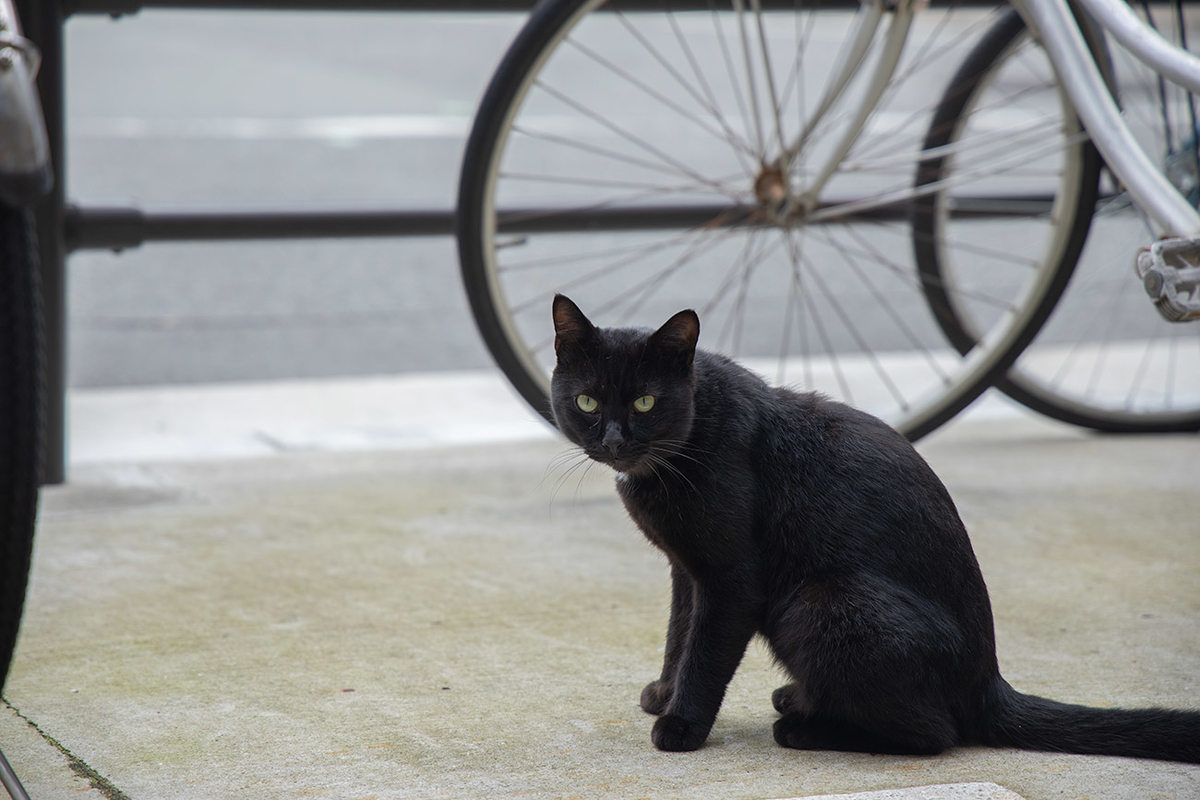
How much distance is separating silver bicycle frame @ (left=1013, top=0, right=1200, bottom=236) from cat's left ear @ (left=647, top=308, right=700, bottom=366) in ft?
2.54

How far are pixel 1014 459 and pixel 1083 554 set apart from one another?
0.83 m

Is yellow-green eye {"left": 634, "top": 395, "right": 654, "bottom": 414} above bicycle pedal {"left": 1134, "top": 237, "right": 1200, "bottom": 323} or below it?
below

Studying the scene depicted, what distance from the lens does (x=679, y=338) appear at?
1.82 meters

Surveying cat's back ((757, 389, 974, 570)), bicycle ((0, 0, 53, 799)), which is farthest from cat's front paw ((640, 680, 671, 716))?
bicycle ((0, 0, 53, 799))

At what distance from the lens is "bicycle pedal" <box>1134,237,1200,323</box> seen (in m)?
1.89

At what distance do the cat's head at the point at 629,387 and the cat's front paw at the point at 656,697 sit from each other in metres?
0.32

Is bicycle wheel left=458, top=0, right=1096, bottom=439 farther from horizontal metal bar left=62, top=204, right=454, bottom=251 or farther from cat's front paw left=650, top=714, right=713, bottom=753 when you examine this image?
cat's front paw left=650, top=714, right=713, bottom=753

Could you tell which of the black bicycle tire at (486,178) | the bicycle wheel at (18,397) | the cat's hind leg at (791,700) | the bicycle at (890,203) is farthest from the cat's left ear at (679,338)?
the black bicycle tire at (486,178)

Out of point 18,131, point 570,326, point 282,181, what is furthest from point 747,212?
point 282,181

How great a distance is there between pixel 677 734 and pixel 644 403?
0.47m

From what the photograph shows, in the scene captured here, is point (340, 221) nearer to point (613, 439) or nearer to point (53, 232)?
point (53, 232)

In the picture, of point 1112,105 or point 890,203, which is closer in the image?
point 1112,105

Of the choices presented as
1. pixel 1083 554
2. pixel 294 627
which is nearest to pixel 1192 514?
pixel 1083 554

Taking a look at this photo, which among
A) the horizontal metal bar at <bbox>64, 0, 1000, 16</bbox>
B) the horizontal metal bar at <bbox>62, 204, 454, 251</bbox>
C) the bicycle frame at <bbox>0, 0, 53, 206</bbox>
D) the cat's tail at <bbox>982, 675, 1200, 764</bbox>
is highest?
the horizontal metal bar at <bbox>64, 0, 1000, 16</bbox>
